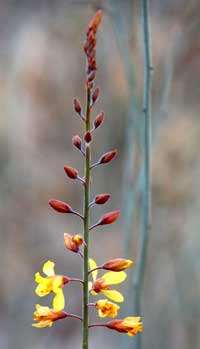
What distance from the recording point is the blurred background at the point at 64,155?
2838 mm

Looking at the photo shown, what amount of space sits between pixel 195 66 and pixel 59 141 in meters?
1.39

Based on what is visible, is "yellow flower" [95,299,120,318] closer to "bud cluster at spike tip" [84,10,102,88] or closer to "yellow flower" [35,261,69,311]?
"yellow flower" [35,261,69,311]

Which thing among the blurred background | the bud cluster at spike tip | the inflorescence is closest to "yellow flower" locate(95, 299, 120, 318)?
the inflorescence

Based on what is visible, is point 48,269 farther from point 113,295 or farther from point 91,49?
point 91,49

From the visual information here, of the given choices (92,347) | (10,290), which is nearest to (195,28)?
(92,347)

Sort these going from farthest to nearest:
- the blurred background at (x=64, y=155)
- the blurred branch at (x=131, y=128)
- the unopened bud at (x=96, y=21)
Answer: the blurred background at (x=64, y=155) → the blurred branch at (x=131, y=128) → the unopened bud at (x=96, y=21)

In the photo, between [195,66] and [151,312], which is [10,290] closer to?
[151,312]

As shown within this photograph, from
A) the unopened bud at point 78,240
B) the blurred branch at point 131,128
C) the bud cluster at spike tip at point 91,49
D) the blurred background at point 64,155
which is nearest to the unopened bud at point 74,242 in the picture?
the unopened bud at point 78,240

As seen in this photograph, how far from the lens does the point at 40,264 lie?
12.4 ft

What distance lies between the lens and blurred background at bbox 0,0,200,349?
284 cm

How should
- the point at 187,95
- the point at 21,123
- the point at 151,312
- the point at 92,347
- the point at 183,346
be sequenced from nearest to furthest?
1. the point at 151,312
2. the point at 183,346
3. the point at 187,95
4. the point at 92,347
5. the point at 21,123

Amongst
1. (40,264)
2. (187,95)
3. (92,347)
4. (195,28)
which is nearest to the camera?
(195,28)

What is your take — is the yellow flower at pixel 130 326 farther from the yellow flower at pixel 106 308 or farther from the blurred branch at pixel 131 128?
the blurred branch at pixel 131 128

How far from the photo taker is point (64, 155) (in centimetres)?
395
